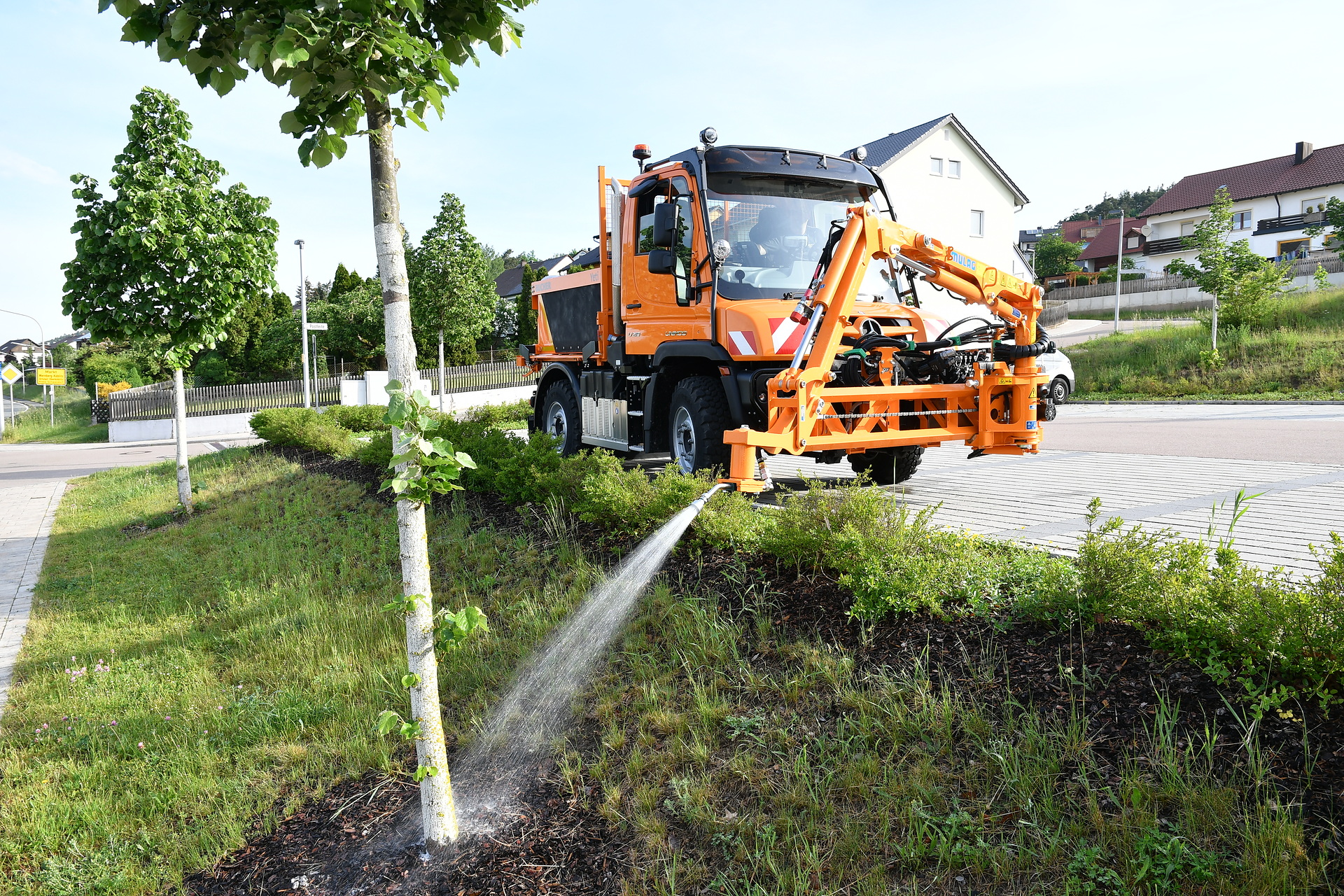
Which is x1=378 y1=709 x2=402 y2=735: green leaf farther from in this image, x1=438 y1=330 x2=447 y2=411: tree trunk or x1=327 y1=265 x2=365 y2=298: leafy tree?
x1=327 y1=265 x2=365 y2=298: leafy tree

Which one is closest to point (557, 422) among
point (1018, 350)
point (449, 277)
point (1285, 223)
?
point (1018, 350)

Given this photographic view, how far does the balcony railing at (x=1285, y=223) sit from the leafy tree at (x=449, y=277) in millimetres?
44467

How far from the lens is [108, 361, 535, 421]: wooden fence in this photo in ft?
98.7

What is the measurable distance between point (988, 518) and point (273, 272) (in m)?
9.36

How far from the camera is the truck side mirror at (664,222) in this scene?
680 cm

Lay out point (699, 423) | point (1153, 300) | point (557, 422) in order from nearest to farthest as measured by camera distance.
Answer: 1. point (699, 423)
2. point (557, 422)
3. point (1153, 300)

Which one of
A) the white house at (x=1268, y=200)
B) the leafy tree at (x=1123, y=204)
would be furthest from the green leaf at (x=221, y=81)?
the leafy tree at (x=1123, y=204)

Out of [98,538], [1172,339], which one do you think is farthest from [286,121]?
[1172,339]

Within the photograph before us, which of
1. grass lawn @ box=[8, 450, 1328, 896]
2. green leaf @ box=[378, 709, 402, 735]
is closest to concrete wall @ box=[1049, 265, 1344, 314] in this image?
grass lawn @ box=[8, 450, 1328, 896]

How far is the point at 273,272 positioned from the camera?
10969mm

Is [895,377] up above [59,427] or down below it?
above

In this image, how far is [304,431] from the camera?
14.9m

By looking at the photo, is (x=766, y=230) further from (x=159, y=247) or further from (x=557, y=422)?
(x=159, y=247)

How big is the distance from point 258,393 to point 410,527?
3304 centimetres
